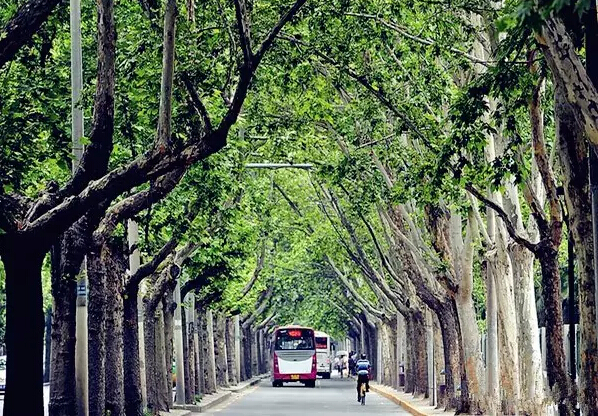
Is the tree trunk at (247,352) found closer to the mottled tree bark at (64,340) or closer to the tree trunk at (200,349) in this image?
the tree trunk at (200,349)

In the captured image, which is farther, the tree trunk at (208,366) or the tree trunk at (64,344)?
the tree trunk at (208,366)

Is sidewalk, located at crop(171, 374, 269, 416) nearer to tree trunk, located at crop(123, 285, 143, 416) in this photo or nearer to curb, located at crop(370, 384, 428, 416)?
tree trunk, located at crop(123, 285, 143, 416)

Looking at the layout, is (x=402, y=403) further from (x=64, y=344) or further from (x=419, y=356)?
(x=64, y=344)

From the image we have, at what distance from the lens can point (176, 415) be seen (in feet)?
103

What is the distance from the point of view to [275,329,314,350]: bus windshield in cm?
7331

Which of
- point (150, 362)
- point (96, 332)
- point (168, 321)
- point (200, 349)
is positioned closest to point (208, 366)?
point (200, 349)

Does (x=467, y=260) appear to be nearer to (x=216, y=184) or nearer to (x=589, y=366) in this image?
(x=216, y=184)

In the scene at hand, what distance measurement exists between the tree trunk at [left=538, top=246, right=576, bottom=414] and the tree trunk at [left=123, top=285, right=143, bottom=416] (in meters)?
9.90

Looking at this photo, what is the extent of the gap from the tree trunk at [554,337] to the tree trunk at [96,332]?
719cm

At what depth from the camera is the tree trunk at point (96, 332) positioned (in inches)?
868

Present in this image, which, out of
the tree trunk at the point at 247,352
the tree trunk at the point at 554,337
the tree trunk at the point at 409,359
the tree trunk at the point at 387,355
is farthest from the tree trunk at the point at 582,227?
the tree trunk at the point at 247,352

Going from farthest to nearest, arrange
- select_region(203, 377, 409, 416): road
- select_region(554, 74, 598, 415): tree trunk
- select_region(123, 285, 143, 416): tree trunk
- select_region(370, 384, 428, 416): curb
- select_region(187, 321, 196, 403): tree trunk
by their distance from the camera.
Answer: select_region(187, 321, 196, 403): tree trunk < select_region(203, 377, 409, 416): road < select_region(370, 384, 428, 416): curb < select_region(123, 285, 143, 416): tree trunk < select_region(554, 74, 598, 415): tree trunk

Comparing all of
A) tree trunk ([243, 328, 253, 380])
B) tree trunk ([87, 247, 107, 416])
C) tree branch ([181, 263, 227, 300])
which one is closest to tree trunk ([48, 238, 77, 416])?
tree trunk ([87, 247, 107, 416])

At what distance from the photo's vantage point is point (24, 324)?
56.7 feet
